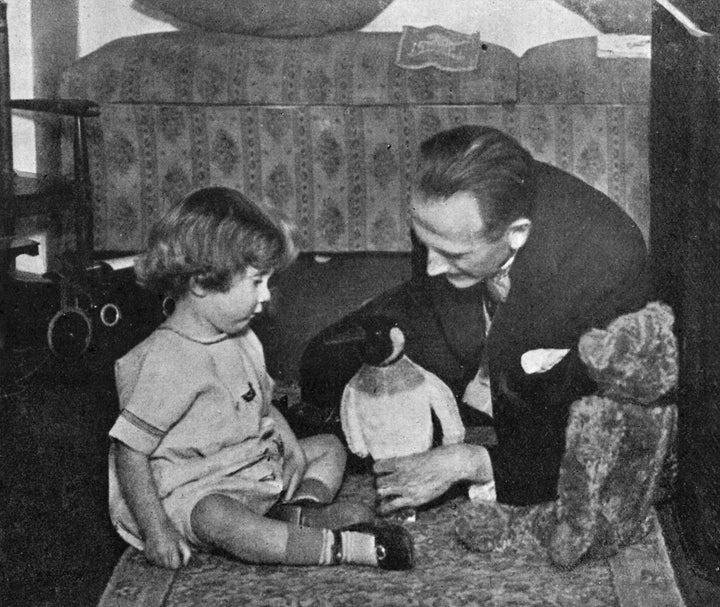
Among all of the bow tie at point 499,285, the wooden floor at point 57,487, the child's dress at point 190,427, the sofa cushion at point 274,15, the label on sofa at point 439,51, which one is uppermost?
the sofa cushion at point 274,15

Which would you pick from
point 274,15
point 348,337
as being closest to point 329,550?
point 348,337

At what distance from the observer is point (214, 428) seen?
4.50 ft

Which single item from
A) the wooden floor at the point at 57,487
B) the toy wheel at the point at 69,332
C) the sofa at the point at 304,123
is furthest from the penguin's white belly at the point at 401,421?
the toy wheel at the point at 69,332

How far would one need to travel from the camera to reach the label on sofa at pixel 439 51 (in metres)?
2.04

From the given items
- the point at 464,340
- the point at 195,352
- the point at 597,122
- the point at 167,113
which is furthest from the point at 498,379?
the point at 167,113

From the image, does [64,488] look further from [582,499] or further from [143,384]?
[582,499]

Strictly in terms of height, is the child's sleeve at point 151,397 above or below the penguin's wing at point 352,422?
above

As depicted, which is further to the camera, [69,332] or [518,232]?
[69,332]

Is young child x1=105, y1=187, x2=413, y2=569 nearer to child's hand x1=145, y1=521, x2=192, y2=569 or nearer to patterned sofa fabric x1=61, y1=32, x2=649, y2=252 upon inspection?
child's hand x1=145, y1=521, x2=192, y2=569

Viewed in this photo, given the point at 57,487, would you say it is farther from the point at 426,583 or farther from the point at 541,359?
the point at 541,359

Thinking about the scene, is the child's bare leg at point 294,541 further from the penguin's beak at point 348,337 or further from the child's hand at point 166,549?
the penguin's beak at point 348,337

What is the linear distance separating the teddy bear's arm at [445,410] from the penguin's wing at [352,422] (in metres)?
0.11

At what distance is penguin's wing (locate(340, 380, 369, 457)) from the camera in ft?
5.12

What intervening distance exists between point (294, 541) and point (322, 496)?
20 cm
